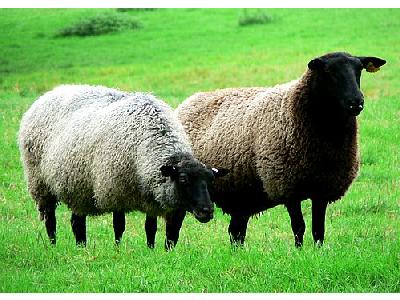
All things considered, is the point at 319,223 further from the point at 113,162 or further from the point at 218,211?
the point at 218,211

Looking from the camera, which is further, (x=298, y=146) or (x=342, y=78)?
(x=298, y=146)

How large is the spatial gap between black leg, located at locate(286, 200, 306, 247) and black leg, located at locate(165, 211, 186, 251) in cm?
96

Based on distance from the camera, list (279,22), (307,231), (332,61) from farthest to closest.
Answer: (279,22) < (307,231) < (332,61)

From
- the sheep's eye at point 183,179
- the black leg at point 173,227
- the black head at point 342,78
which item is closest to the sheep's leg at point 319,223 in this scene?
the black head at point 342,78

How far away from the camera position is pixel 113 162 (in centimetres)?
843

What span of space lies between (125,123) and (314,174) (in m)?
1.71

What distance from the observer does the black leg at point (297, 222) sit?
837 cm

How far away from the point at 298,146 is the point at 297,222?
0.66 m

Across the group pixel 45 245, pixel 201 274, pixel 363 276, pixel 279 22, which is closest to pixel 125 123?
pixel 45 245

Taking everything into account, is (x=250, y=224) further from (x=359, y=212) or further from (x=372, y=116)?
(x=372, y=116)

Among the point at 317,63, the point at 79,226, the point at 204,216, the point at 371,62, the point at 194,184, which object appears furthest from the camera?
the point at 79,226

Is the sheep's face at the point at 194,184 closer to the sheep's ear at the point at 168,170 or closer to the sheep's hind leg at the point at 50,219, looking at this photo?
the sheep's ear at the point at 168,170

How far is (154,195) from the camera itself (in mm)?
8234

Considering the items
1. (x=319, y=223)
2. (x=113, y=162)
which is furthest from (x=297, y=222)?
(x=113, y=162)
